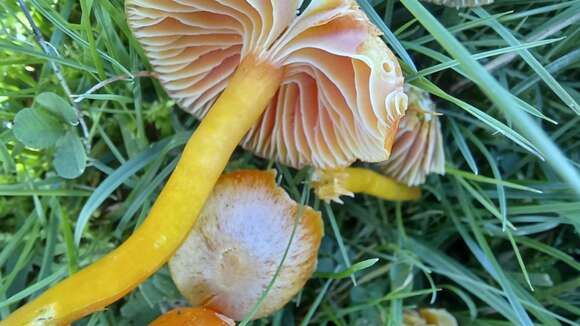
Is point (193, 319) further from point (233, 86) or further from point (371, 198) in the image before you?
point (371, 198)

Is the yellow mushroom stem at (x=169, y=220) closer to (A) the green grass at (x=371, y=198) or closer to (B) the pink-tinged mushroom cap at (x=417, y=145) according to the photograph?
(A) the green grass at (x=371, y=198)

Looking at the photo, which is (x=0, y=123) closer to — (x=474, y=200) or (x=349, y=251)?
(x=349, y=251)

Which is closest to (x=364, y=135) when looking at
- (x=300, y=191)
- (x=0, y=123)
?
(x=300, y=191)

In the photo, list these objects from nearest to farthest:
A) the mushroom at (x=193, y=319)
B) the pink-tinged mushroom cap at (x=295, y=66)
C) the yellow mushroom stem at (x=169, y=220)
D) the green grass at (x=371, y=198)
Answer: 1. the pink-tinged mushroom cap at (x=295, y=66)
2. the yellow mushroom stem at (x=169, y=220)
3. the mushroom at (x=193, y=319)
4. the green grass at (x=371, y=198)

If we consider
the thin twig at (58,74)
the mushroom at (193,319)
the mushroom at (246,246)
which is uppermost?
the thin twig at (58,74)

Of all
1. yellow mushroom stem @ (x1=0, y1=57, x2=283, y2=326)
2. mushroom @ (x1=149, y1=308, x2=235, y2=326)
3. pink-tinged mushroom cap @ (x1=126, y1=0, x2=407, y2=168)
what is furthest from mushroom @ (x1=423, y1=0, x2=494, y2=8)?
mushroom @ (x1=149, y1=308, x2=235, y2=326)

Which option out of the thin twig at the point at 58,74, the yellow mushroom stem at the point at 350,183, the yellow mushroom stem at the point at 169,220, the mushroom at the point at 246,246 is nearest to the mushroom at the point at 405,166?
the yellow mushroom stem at the point at 350,183

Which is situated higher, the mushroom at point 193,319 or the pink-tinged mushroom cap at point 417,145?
the pink-tinged mushroom cap at point 417,145
